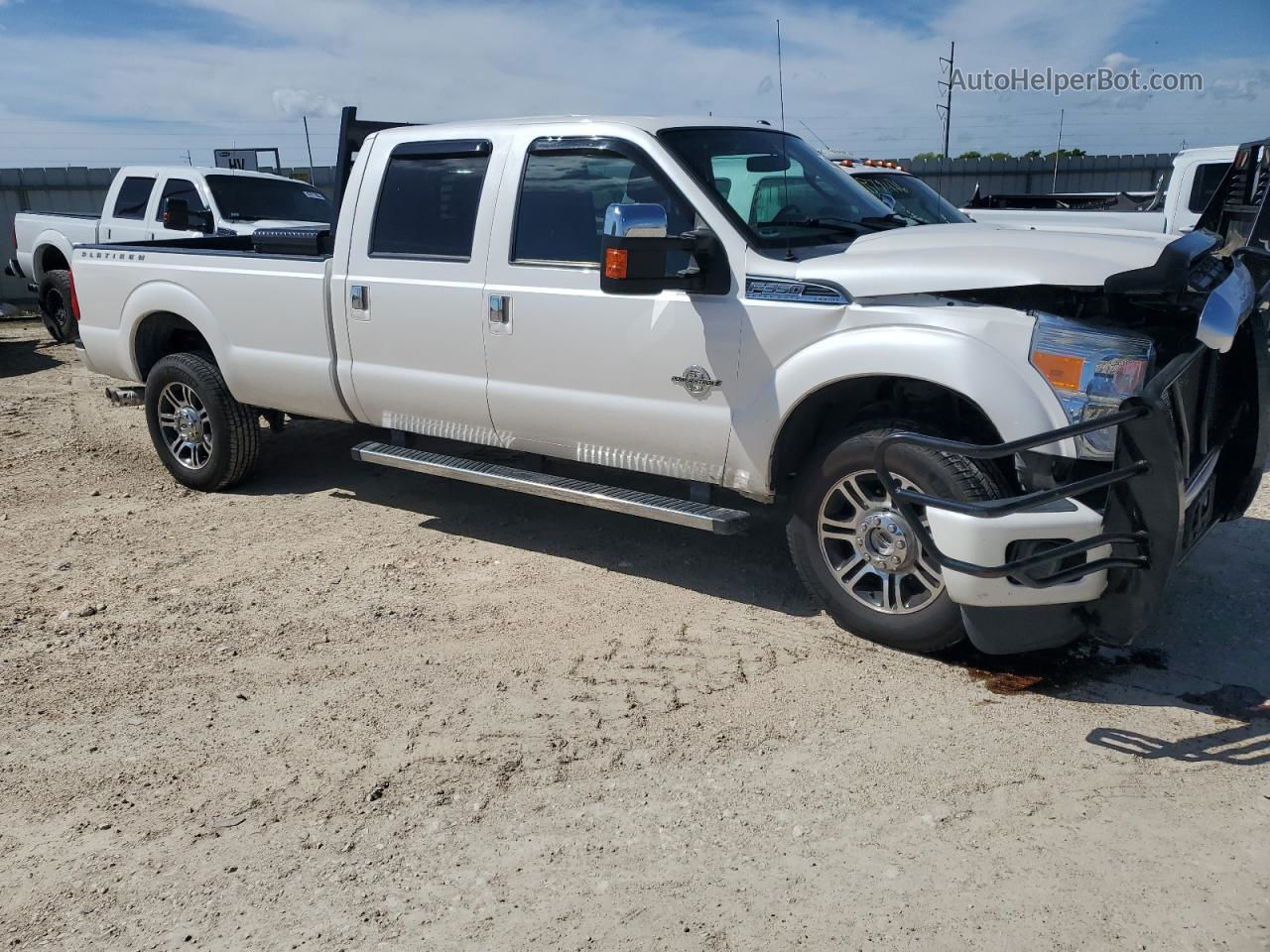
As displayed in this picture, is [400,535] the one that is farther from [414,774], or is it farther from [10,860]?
[10,860]

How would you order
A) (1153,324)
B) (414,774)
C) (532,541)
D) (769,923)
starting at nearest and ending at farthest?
(769,923) < (414,774) < (1153,324) < (532,541)

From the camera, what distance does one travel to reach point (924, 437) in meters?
3.78

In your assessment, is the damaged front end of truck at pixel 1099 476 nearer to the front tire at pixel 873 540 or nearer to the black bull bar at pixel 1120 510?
the black bull bar at pixel 1120 510

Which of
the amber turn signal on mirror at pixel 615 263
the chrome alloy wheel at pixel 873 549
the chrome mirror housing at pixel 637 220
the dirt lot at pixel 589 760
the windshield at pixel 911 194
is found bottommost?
the dirt lot at pixel 589 760

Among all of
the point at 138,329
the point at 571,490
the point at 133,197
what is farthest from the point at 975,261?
the point at 133,197

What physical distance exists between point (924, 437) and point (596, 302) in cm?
174

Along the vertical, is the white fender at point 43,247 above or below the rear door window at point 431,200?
below

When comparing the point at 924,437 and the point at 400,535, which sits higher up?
the point at 924,437

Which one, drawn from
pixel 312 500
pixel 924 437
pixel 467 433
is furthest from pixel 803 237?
pixel 312 500

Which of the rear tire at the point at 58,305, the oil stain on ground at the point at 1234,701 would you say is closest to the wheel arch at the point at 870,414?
the oil stain on ground at the point at 1234,701

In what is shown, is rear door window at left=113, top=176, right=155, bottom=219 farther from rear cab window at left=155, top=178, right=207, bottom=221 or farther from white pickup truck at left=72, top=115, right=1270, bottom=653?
white pickup truck at left=72, top=115, right=1270, bottom=653

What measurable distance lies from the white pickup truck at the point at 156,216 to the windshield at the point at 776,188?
7738mm

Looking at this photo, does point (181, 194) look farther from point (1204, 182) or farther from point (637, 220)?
point (1204, 182)

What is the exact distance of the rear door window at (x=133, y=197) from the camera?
1246cm
